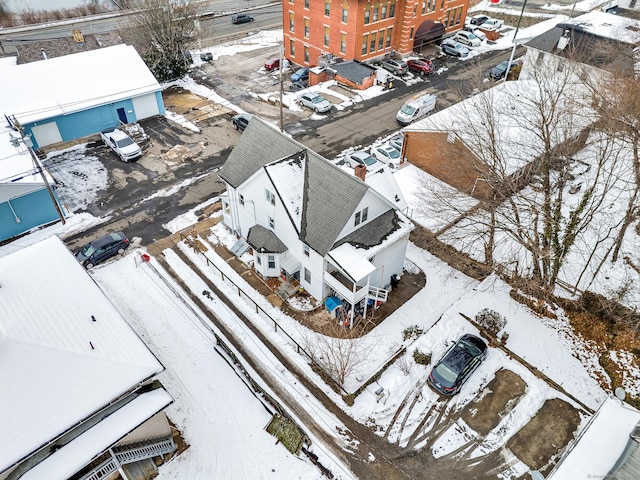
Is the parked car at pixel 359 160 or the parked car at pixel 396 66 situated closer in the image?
the parked car at pixel 359 160

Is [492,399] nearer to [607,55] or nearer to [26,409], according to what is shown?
[26,409]

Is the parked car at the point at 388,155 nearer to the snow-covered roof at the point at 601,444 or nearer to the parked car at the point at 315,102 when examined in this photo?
the parked car at the point at 315,102

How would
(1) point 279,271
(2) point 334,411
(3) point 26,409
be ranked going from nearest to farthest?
(3) point 26,409 < (2) point 334,411 < (1) point 279,271

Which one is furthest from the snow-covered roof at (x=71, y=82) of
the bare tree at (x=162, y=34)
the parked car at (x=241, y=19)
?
the parked car at (x=241, y=19)

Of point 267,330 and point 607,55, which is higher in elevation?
point 607,55

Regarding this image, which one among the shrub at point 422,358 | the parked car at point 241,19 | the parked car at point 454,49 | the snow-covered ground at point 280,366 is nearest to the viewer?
the snow-covered ground at point 280,366

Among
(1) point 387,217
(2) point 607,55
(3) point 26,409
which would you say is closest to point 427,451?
(1) point 387,217

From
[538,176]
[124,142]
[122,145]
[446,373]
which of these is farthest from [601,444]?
[124,142]

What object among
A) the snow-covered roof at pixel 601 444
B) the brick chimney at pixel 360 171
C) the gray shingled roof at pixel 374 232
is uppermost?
the brick chimney at pixel 360 171
